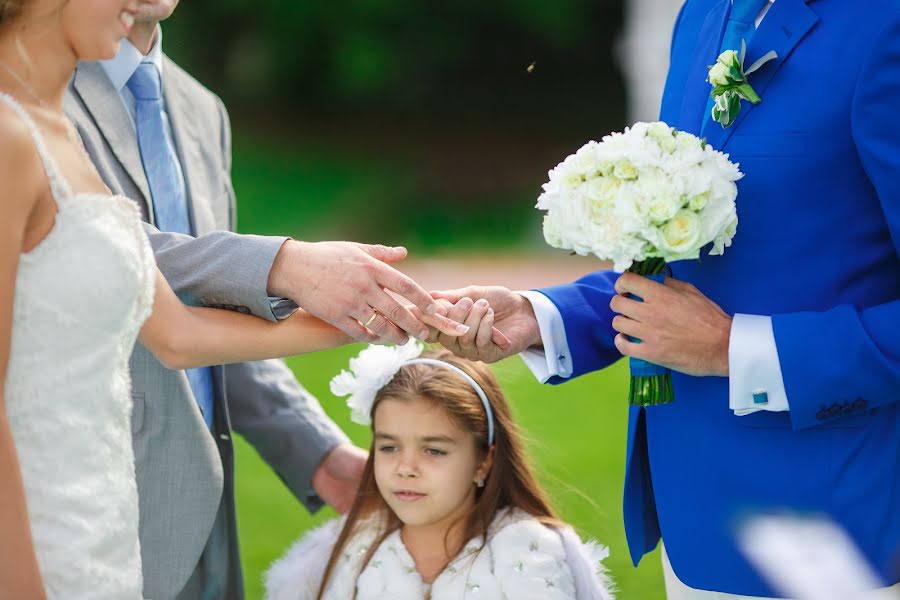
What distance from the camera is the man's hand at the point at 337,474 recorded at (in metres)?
3.85

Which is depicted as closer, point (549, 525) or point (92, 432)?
point (92, 432)

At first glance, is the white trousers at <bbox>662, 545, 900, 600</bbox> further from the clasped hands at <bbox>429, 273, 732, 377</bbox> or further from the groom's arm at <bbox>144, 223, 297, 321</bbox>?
the groom's arm at <bbox>144, 223, 297, 321</bbox>

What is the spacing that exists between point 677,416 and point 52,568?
1477 mm

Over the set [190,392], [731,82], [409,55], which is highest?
[409,55]

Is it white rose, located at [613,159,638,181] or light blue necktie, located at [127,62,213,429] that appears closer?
white rose, located at [613,159,638,181]

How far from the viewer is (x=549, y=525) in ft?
11.6

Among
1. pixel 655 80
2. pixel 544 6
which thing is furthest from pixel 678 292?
pixel 544 6

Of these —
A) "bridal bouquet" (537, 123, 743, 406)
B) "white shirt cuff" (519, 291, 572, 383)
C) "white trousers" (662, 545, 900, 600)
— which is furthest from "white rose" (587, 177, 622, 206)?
"white trousers" (662, 545, 900, 600)

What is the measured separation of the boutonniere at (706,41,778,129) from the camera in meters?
2.67

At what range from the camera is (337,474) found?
386cm

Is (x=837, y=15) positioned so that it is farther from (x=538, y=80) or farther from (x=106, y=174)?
(x=538, y=80)

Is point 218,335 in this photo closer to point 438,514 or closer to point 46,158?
point 46,158

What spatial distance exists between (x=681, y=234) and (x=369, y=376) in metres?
1.37

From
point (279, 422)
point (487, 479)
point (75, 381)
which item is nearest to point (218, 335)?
point (75, 381)
